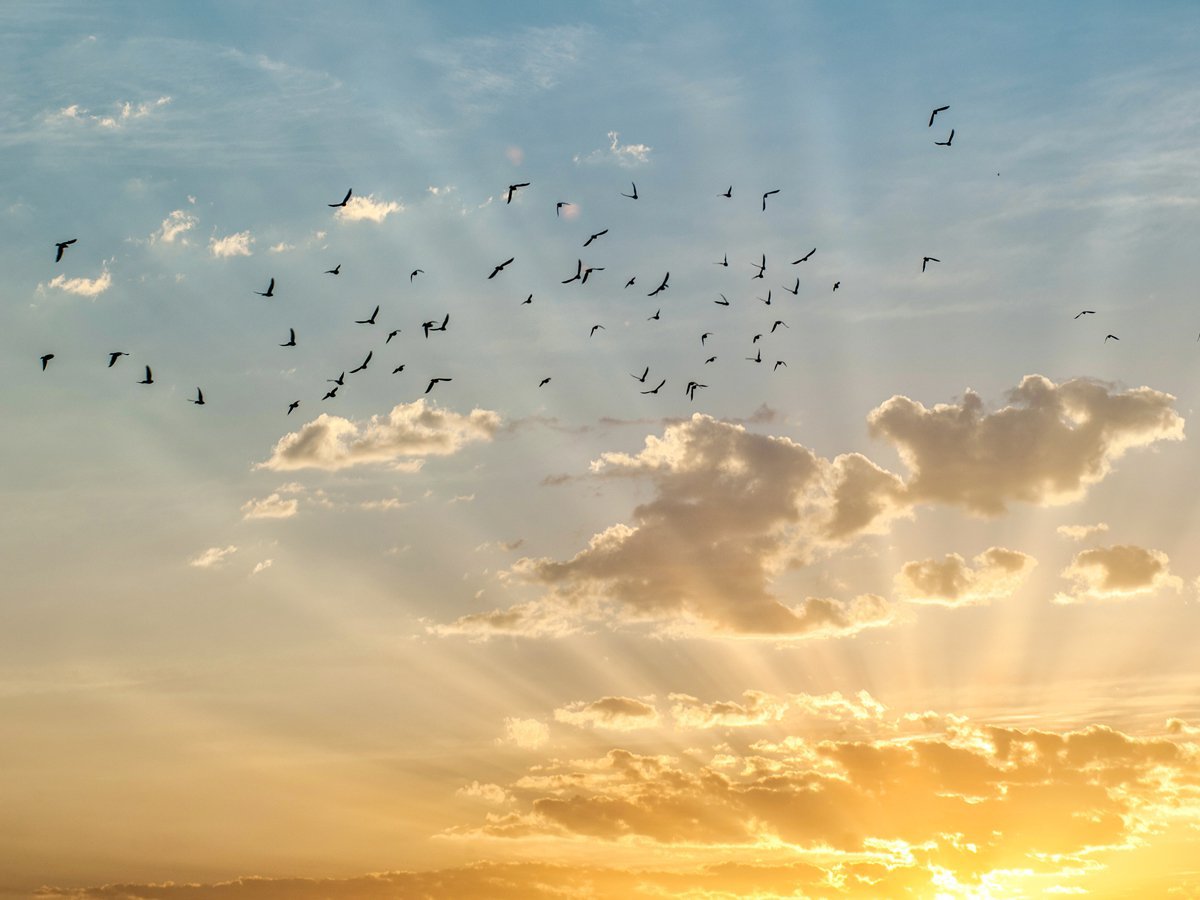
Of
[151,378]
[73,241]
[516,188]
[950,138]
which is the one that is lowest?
[151,378]

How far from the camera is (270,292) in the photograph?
120m

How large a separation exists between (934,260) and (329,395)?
2711 inches

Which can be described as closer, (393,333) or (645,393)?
(393,333)

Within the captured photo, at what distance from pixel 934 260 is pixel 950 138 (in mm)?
18207

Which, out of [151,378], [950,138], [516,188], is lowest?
[151,378]

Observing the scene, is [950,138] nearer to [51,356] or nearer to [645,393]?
[645,393]

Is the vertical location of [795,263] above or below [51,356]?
above

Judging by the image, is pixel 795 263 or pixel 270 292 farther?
pixel 270 292

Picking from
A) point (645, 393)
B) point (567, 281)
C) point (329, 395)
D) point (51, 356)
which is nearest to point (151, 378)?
point (51, 356)

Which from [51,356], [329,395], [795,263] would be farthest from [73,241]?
[795,263]

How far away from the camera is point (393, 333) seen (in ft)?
412

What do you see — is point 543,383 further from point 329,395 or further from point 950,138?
point 950,138

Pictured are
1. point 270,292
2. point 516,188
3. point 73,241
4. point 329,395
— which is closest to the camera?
point 73,241

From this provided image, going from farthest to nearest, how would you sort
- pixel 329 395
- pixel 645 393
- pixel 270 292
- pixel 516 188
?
pixel 645 393, pixel 329 395, pixel 270 292, pixel 516 188
